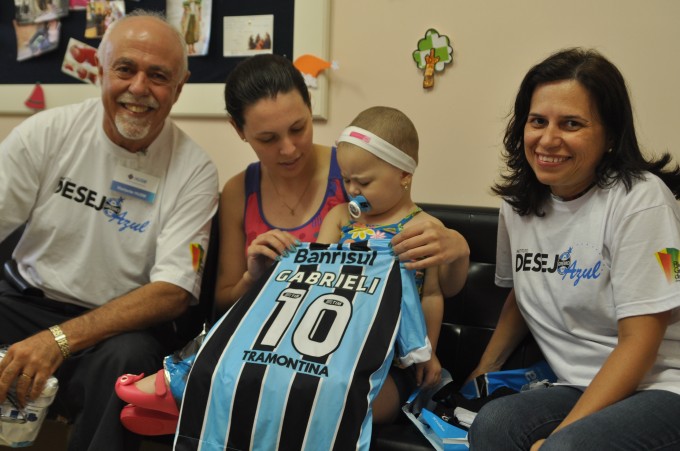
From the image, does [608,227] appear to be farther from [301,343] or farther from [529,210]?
[301,343]

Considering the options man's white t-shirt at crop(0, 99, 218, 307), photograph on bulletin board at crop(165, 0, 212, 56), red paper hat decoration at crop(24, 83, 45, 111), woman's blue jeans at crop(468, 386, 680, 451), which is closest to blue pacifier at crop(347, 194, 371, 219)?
man's white t-shirt at crop(0, 99, 218, 307)

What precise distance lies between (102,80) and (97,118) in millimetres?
137

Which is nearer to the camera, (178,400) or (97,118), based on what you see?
(178,400)

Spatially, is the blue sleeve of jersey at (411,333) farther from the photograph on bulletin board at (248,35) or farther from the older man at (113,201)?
the photograph on bulletin board at (248,35)

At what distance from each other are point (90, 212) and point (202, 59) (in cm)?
108

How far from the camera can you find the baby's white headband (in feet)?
5.63

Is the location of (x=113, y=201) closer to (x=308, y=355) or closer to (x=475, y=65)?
(x=308, y=355)

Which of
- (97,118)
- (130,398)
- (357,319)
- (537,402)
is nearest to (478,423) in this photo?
(537,402)

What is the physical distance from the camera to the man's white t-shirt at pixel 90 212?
192 cm

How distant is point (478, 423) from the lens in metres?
1.38

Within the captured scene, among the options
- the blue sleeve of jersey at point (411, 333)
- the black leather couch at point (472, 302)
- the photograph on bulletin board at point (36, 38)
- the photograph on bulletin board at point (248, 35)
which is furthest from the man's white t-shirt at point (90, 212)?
the photograph on bulletin board at point (36, 38)

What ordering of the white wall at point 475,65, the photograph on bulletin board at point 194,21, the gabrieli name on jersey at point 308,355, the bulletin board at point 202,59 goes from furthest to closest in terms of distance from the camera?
the photograph on bulletin board at point 194,21 < the bulletin board at point 202,59 < the white wall at point 475,65 < the gabrieli name on jersey at point 308,355

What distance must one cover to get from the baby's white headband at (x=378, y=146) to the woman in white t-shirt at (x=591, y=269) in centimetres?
35

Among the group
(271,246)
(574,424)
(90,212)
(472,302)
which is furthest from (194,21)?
(574,424)
